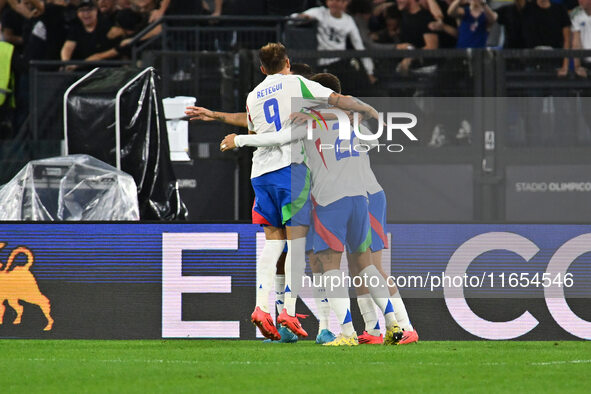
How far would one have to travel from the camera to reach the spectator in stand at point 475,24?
13.1 meters

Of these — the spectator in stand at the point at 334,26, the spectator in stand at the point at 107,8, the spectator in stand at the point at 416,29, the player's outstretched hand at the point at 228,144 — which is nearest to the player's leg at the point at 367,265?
the player's outstretched hand at the point at 228,144

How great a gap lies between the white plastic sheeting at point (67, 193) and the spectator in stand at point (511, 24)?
16.6ft

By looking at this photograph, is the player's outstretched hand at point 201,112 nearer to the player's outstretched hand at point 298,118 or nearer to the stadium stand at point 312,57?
the player's outstretched hand at point 298,118

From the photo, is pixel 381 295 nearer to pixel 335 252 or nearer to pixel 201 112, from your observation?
pixel 335 252

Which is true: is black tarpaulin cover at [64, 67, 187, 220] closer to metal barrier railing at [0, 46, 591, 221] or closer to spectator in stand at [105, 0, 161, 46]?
metal barrier railing at [0, 46, 591, 221]

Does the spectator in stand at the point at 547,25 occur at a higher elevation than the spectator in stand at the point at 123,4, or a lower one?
lower

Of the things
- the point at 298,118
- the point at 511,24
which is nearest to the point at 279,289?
the point at 298,118

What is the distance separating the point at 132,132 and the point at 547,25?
16.1 feet

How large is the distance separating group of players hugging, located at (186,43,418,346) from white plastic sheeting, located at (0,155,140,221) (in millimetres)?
2047

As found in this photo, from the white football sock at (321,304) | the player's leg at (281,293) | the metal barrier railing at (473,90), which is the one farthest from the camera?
the metal barrier railing at (473,90)

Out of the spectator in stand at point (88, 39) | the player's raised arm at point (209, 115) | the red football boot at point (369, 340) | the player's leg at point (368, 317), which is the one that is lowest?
the red football boot at point (369, 340)

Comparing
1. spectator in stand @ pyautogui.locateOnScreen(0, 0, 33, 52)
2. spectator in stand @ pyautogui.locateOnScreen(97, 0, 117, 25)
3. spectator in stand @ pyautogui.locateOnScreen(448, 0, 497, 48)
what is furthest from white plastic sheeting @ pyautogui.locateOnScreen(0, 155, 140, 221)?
spectator in stand @ pyautogui.locateOnScreen(448, 0, 497, 48)

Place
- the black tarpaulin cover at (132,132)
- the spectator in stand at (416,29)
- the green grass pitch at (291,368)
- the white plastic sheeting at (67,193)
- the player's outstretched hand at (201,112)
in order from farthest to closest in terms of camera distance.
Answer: the spectator in stand at (416,29)
the black tarpaulin cover at (132,132)
the white plastic sheeting at (67,193)
the player's outstretched hand at (201,112)
the green grass pitch at (291,368)

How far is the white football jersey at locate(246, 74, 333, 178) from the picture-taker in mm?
8594
